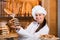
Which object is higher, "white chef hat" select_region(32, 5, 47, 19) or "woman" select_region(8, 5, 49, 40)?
"white chef hat" select_region(32, 5, 47, 19)

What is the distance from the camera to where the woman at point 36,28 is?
1.93m

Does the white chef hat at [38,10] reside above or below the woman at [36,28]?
above

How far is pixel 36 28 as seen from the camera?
1.97 metres

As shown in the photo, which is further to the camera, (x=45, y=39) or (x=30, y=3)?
(x=30, y=3)

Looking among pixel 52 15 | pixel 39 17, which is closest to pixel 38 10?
pixel 39 17

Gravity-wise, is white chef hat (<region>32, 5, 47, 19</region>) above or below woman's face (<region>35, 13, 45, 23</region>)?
above

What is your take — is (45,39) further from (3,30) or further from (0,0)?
(0,0)

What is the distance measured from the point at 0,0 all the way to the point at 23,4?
221 mm

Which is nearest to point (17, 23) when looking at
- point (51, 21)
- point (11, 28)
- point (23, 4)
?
point (11, 28)

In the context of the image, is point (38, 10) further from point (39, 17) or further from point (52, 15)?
point (52, 15)

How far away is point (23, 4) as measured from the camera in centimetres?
203

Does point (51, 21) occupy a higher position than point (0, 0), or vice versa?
point (0, 0)

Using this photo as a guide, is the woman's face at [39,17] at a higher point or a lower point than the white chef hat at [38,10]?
lower

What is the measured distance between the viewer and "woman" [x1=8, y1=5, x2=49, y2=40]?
1.93 metres
